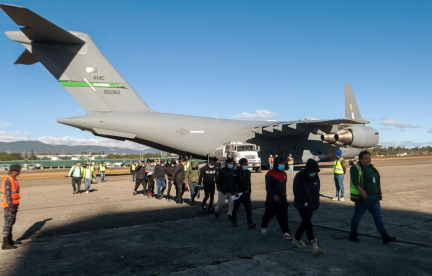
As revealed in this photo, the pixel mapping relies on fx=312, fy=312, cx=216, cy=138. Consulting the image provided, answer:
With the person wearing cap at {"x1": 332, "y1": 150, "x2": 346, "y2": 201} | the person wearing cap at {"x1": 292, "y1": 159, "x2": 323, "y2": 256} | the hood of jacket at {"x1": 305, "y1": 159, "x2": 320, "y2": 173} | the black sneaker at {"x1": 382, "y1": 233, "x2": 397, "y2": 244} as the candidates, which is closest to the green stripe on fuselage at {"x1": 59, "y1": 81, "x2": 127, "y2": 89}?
the person wearing cap at {"x1": 332, "y1": 150, "x2": 346, "y2": 201}

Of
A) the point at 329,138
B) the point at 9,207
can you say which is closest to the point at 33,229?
the point at 9,207

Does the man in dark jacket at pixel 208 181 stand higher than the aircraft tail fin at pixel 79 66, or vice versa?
the aircraft tail fin at pixel 79 66

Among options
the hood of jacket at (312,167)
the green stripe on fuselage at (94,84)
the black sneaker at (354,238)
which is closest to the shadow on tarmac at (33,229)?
the hood of jacket at (312,167)

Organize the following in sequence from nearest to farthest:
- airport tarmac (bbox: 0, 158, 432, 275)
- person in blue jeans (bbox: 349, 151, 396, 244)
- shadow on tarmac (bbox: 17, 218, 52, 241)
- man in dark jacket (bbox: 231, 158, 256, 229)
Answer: airport tarmac (bbox: 0, 158, 432, 275)
person in blue jeans (bbox: 349, 151, 396, 244)
shadow on tarmac (bbox: 17, 218, 52, 241)
man in dark jacket (bbox: 231, 158, 256, 229)

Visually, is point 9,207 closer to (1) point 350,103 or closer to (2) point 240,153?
(2) point 240,153

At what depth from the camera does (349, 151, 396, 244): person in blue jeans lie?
616cm

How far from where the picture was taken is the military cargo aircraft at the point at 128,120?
63.1 ft

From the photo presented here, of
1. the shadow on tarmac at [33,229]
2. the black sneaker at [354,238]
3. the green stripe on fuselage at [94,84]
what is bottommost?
the shadow on tarmac at [33,229]

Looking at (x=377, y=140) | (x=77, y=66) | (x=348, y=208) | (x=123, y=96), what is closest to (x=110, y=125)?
(x=123, y=96)

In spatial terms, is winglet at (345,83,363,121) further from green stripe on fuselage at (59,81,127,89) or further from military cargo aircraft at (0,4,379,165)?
green stripe on fuselage at (59,81,127,89)

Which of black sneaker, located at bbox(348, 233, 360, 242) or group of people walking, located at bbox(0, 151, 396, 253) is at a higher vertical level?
group of people walking, located at bbox(0, 151, 396, 253)

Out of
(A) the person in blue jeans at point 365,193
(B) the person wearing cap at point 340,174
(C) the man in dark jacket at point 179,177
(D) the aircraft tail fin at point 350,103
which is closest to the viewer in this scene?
(A) the person in blue jeans at point 365,193

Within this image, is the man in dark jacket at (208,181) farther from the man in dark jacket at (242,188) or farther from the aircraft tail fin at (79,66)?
the aircraft tail fin at (79,66)

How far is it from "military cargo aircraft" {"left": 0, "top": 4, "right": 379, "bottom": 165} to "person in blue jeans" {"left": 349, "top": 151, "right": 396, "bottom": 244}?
15.3m
